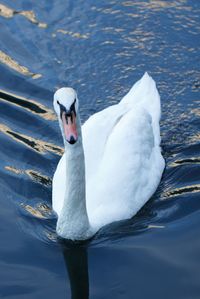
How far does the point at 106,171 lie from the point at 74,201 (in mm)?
761

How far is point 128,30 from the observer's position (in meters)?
13.6

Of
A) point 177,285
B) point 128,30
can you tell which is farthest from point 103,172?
point 128,30

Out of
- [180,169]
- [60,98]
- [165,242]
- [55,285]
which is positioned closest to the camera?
[60,98]

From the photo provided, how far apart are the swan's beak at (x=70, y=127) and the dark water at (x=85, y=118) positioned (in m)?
Result: 1.60

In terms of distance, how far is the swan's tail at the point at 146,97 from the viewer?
1140 cm

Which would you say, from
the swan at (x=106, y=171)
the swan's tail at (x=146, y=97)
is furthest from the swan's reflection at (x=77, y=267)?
the swan's tail at (x=146, y=97)

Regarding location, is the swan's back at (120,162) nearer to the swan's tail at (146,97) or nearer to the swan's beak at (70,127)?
the swan's tail at (146,97)

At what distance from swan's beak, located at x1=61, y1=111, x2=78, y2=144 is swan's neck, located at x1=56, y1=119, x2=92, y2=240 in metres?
0.40

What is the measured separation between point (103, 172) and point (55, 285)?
1589mm

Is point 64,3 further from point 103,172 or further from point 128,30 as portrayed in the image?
point 103,172

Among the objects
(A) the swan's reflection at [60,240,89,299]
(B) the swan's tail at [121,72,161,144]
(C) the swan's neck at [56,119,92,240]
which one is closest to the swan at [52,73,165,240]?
(C) the swan's neck at [56,119,92,240]

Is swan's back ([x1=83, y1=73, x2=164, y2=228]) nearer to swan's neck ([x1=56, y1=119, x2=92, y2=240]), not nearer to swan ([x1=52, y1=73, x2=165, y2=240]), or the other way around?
swan ([x1=52, y1=73, x2=165, y2=240])

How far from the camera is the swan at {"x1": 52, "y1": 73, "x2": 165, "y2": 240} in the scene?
912 cm

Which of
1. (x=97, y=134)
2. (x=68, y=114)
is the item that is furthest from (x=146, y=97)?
(x=68, y=114)
